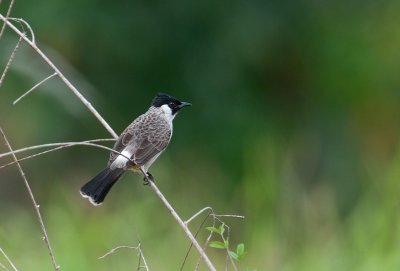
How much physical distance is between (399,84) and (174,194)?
3.37 meters

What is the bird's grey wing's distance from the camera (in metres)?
3.77

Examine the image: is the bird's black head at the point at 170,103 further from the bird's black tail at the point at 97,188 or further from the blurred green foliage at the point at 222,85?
the blurred green foliage at the point at 222,85

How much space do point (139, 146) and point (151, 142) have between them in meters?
0.06

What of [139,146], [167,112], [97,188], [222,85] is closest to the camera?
[97,188]

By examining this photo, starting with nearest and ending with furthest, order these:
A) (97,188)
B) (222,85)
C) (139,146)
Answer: (97,188) < (139,146) < (222,85)

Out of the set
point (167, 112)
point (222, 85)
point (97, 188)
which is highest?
point (167, 112)

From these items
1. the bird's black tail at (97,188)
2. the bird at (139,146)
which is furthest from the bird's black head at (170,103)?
the bird's black tail at (97,188)

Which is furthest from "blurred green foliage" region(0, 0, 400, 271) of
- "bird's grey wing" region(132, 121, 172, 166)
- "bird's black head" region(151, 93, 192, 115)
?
"bird's grey wing" region(132, 121, 172, 166)

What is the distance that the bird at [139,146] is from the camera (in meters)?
3.42

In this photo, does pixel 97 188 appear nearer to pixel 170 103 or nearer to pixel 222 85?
pixel 170 103

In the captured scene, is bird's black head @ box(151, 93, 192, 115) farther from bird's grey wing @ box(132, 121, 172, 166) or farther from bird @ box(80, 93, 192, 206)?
bird's grey wing @ box(132, 121, 172, 166)

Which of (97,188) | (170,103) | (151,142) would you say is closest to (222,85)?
(170,103)

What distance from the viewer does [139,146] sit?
3816 millimetres

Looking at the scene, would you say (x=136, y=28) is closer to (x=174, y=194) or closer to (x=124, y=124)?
(x=124, y=124)
